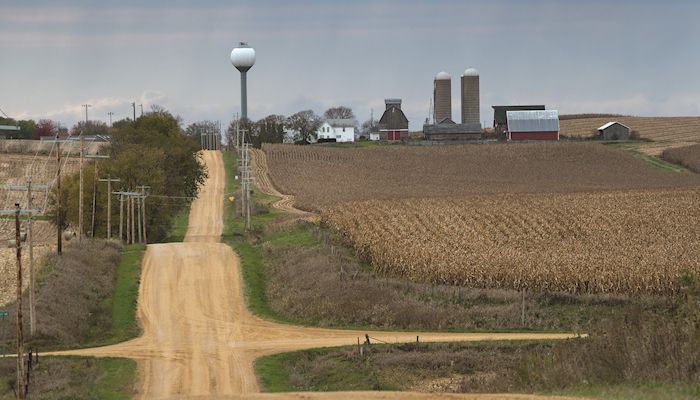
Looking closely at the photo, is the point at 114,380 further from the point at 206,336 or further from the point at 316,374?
the point at 206,336

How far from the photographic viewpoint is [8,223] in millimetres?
81688

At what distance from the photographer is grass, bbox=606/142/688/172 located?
118 metres

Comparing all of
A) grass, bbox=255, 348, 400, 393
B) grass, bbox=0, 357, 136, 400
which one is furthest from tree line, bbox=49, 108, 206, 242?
grass, bbox=255, 348, 400, 393

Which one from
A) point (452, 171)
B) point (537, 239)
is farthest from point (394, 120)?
point (537, 239)

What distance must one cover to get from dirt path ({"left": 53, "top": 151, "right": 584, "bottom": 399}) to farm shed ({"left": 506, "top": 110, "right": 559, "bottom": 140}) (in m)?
89.7

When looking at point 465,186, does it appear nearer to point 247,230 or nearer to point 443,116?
point 247,230

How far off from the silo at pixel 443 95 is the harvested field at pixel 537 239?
82373 mm

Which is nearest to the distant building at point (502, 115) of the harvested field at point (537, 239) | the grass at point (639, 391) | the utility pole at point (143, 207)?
the harvested field at point (537, 239)

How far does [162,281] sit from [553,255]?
17.9 meters

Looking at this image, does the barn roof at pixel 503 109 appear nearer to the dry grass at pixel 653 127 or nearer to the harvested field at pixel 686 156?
the dry grass at pixel 653 127

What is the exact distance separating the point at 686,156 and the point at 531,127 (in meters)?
26.7

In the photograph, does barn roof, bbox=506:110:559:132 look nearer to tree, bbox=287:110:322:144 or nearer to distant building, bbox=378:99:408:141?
distant building, bbox=378:99:408:141

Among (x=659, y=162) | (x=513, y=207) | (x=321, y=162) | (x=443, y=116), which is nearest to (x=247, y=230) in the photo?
(x=513, y=207)

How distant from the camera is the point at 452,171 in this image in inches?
4688
